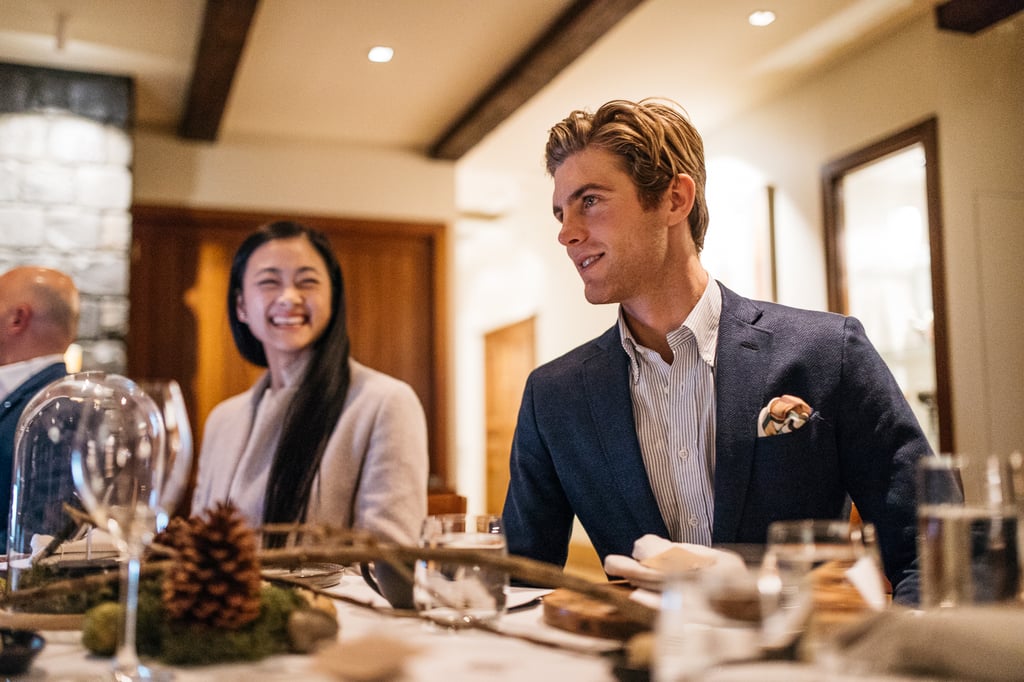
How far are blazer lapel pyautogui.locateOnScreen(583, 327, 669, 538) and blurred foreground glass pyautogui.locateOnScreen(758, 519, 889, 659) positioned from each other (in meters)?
0.94

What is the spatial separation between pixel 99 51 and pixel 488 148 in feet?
7.31

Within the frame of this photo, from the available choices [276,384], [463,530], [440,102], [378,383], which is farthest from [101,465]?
[440,102]

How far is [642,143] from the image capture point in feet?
5.90

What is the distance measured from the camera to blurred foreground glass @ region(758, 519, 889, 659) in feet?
1.85

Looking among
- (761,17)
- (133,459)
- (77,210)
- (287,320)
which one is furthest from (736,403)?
(77,210)

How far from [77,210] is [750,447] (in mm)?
3545

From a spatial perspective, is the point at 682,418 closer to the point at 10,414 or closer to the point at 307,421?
the point at 307,421

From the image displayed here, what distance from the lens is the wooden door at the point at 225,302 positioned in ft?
15.6

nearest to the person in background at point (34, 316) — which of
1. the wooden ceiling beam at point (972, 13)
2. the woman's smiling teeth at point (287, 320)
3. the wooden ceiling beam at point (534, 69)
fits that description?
the woman's smiling teeth at point (287, 320)

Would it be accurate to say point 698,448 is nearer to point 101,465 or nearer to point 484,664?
point 484,664

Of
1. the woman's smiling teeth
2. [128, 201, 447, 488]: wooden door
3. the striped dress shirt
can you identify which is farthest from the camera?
[128, 201, 447, 488]: wooden door

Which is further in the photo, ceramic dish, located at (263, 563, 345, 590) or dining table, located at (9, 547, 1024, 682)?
ceramic dish, located at (263, 563, 345, 590)


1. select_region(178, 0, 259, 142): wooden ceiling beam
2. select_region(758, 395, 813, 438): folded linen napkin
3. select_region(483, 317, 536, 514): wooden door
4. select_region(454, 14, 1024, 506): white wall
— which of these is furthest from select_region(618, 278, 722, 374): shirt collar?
select_region(483, 317, 536, 514): wooden door

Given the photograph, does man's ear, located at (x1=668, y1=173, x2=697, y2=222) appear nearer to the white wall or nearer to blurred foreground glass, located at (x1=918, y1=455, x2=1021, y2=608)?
blurred foreground glass, located at (x1=918, y1=455, x2=1021, y2=608)
